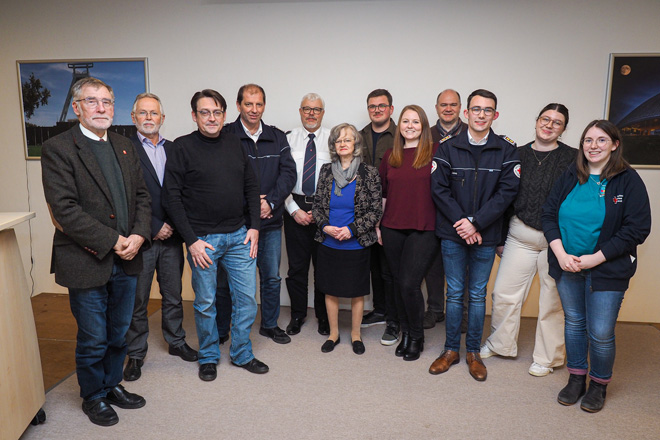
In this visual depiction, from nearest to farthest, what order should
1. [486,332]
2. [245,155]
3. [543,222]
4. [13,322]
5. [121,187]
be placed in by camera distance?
[13,322], [121,187], [543,222], [245,155], [486,332]

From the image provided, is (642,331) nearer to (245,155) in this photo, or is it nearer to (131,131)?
(245,155)

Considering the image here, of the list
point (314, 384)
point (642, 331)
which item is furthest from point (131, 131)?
point (642, 331)

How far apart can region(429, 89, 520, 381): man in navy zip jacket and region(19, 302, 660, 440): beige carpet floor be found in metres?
0.26

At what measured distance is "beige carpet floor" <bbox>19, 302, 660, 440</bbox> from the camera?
2.34 meters

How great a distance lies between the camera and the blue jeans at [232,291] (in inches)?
110

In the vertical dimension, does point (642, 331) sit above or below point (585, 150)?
below

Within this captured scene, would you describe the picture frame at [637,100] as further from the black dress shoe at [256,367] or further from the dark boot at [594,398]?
the black dress shoe at [256,367]

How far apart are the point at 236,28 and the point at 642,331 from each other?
4348 millimetres

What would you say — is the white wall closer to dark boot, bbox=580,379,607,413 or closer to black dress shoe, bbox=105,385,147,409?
dark boot, bbox=580,379,607,413

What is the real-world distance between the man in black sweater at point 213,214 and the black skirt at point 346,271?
0.55 m

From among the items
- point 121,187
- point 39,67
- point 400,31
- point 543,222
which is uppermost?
point 400,31

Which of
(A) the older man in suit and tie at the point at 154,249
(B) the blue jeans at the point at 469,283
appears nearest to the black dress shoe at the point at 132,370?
(A) the older man in suit and tie at the point at 154,249

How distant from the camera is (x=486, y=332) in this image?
369cm

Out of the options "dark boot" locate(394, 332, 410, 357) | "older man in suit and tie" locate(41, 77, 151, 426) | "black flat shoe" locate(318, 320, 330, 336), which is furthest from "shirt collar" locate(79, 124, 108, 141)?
"dark boot" locate(394, 332, 410, 357)
